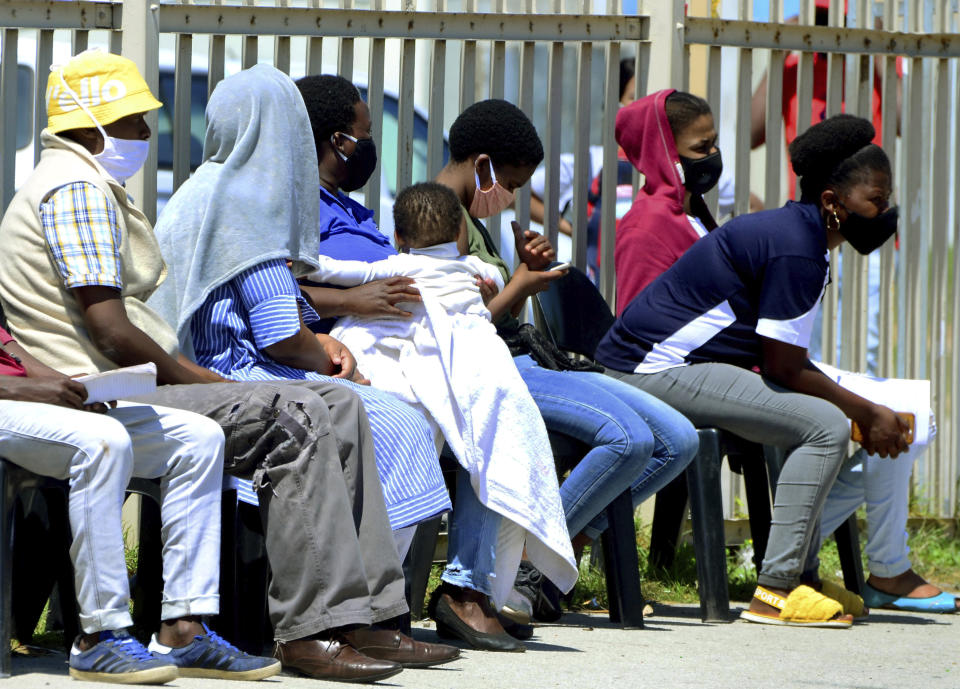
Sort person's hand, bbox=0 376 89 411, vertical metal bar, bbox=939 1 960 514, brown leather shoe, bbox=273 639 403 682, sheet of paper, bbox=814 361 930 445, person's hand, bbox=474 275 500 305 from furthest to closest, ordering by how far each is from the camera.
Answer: vertical metal bar, bbox=939 1 960 514 < sheet of paper, bbox=814 361 930 445 < person's hand, bbox=474 275 500 305 < brown leather shoe, bbox=273 639 403 682 < person's hand, bbox=0 376 89 411

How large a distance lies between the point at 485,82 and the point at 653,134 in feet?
A: 2.48

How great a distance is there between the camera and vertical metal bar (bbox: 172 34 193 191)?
6020 millimetres

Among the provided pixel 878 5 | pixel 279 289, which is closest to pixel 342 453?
pixel 279 289

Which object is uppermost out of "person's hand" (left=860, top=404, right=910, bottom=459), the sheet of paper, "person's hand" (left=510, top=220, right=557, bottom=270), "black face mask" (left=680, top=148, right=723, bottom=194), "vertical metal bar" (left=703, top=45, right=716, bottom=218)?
"vertical metal bar" (left=703, top=45, right=716, bottom=218)

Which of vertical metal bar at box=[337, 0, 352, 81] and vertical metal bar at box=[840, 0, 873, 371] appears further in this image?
vertical metal bar at box=[840, 0, 873, 371]

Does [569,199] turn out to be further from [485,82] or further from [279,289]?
[279,289]

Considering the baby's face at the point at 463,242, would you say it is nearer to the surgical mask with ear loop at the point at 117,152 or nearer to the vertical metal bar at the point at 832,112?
the surgical mask with ear loop at the point at 117,152

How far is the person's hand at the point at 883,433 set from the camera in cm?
565

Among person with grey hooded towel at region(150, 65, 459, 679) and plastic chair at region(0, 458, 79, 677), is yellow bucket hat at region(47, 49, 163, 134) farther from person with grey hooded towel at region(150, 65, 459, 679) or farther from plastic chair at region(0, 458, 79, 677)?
plastic chair at region(0, 458, 79, 677)

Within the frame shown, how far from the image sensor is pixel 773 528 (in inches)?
217

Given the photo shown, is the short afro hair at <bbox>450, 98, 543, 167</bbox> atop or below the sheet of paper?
atop

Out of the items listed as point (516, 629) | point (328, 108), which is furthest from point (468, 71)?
point (516, 629)

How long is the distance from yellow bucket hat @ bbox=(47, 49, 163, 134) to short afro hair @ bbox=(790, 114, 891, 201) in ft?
8.26

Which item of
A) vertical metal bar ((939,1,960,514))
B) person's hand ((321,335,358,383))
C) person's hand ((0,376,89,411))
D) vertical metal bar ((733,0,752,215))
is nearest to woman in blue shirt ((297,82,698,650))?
person's hand ((321,335,358,383))
